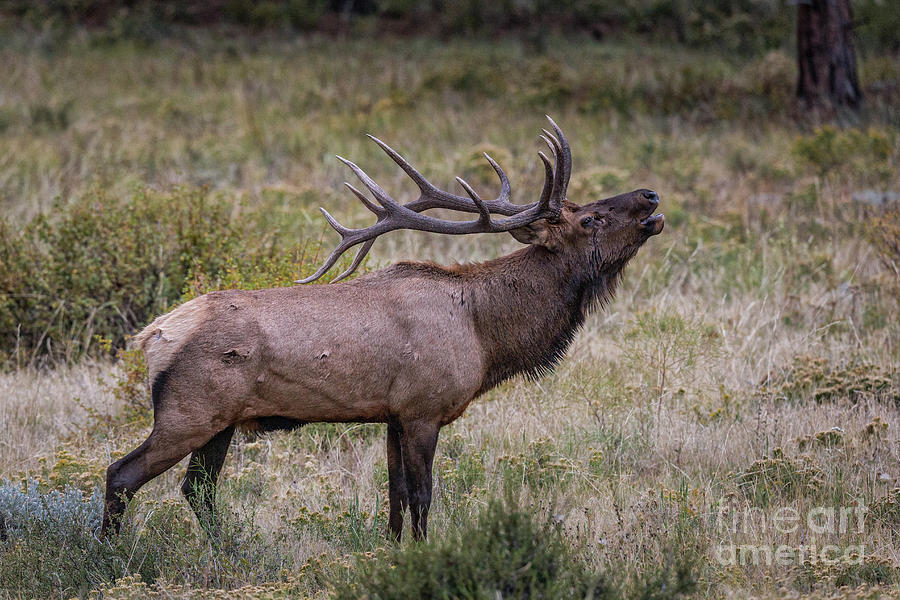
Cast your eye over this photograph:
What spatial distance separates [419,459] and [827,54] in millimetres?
12376

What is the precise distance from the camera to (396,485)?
509 cm

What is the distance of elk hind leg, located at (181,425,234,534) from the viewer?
16.4 feet

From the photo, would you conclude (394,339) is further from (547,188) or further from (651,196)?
(651,196)

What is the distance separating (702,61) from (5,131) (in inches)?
508

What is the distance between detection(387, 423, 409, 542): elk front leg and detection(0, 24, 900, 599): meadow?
0.39 feet

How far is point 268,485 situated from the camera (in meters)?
5.77

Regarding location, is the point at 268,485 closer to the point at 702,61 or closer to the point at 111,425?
the point at 111,425

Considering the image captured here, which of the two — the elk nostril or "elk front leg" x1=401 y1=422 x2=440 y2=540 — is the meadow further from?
the elk nostril

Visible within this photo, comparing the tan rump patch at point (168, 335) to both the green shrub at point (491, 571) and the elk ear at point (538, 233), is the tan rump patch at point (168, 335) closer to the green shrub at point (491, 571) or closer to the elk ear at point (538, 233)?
the green shrub at point (491, 571)

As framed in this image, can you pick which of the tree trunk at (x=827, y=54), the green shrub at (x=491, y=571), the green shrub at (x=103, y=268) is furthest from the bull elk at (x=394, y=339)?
the tree trunk at (x=827, y=54)

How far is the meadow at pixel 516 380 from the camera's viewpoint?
15.0 ft

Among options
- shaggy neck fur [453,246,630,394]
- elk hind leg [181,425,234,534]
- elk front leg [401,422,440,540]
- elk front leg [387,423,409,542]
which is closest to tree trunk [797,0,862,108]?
shaggy neck fur [453,246,630,394]

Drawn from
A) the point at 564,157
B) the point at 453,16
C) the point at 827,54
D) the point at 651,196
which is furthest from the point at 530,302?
the point at 453,16

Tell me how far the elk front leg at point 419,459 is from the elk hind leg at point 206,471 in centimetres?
92
